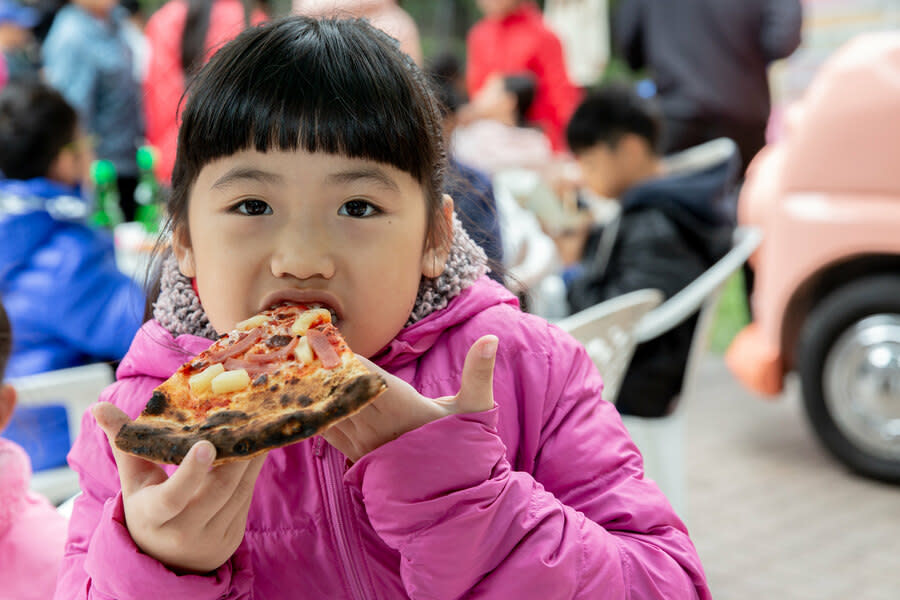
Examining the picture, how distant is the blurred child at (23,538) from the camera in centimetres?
155

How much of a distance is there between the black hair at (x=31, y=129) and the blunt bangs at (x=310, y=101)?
2414 mm

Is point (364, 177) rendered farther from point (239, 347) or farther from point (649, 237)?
point (649, 237)

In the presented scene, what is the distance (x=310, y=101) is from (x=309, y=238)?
181 mm

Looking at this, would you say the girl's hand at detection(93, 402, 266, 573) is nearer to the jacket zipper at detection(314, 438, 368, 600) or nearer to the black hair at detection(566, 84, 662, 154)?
the jacket zipper at detection(314, 438, 368, 600)

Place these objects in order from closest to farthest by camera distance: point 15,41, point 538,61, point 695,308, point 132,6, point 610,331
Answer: point 610,331
point 695,308
point 538,61
point 15,41
point 132,6

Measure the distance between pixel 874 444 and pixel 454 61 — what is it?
16.4 ft

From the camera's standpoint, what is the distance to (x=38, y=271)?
2994 millimetres

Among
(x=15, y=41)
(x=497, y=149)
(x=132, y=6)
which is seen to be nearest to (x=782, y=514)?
(x=497, y=149)

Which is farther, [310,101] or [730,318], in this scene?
[730,318]

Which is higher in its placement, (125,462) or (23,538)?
(125,462)

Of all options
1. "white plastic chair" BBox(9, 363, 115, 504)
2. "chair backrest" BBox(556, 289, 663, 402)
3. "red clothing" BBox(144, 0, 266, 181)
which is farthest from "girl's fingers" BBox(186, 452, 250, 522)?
"red clothing" BBox(144, 0, 266, 181)

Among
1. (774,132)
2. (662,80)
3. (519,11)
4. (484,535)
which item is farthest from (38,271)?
(774,132)

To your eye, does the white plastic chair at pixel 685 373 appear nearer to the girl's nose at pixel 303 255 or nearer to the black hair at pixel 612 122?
the black hair at pixel 612 122

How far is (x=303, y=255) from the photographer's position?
1121 mm
